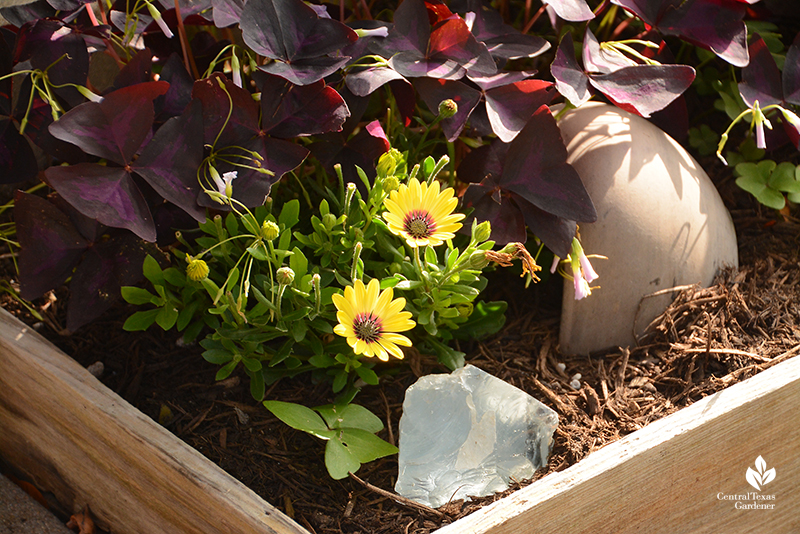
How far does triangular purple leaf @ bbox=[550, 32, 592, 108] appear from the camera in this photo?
111 cm

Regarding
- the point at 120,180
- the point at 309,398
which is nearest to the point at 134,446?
the point at 309,398

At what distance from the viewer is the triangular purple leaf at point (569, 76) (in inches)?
43.9

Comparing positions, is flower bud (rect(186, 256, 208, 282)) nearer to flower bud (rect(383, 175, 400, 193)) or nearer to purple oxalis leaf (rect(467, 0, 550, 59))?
flower bud (rect(383, 175, 400, 193))

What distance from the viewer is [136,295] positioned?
108 centimetres

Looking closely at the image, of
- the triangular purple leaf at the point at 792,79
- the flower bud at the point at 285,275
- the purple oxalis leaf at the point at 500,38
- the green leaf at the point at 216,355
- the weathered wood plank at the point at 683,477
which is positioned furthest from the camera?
the triangular purple leaf at the point at 792,79

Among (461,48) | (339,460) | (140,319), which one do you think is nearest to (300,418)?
(339,460)

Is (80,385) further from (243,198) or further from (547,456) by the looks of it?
(547,456)

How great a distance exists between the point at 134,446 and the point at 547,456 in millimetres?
647

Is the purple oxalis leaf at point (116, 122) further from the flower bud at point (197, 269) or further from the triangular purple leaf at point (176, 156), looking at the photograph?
the flower bud at point (197, 269)

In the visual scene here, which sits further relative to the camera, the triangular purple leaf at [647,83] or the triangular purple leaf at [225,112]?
the triangular purple leaf at [647,83]

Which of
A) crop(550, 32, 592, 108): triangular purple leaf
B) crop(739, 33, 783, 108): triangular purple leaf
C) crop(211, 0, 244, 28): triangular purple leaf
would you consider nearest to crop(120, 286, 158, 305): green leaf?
crop(211, 0, 244, 28): triangular purple leaf

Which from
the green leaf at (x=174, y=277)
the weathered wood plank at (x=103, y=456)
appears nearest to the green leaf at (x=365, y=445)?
Answer: the weathered wood plank at (x=103, y=456)

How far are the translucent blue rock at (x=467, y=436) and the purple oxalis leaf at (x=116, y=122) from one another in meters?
0.56

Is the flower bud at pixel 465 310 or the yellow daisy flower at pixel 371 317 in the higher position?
the yellow daisy flower at pixel 371 317
